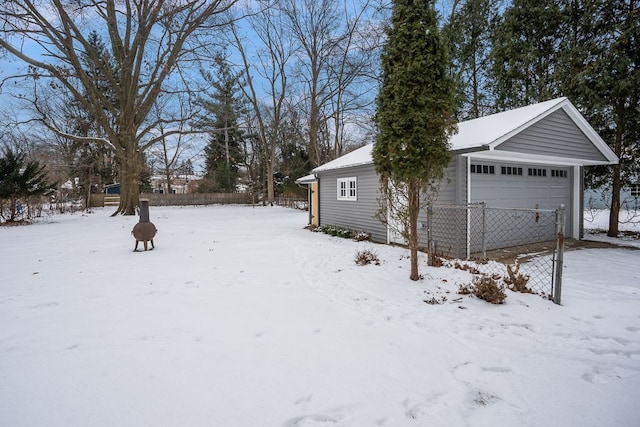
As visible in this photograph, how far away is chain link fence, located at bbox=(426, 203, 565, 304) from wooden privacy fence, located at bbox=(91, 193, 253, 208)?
25.2m

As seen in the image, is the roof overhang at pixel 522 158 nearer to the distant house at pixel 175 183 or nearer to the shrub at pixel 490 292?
the shrub at pixel 490 292

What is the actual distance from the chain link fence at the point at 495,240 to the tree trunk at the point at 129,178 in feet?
55.4

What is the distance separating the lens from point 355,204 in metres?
10.1

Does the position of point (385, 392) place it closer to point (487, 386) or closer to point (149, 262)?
point (487, 386)

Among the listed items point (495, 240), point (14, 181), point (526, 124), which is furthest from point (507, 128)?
point (14, 181)

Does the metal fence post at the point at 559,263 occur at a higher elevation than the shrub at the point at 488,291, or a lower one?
higher

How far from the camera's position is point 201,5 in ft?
49.5

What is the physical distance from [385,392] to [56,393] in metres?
2.36

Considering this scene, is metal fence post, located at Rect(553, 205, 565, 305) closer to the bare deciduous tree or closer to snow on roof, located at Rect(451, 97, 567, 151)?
snow on roof, located at Rect(451, 97, 567, 151)

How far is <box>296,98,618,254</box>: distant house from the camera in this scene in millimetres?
6738

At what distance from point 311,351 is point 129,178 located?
18.8m

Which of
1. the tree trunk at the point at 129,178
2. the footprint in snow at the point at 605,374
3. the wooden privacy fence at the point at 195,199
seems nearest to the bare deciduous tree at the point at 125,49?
the tree trunk at the point at 129,178

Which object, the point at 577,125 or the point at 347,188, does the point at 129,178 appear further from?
the point at 577,125

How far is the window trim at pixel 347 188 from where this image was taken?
33.0ft
